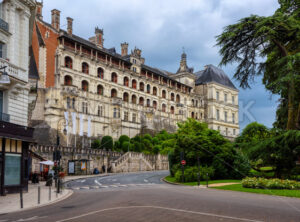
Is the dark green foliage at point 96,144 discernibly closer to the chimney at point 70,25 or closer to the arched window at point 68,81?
the arched window at point 68,81

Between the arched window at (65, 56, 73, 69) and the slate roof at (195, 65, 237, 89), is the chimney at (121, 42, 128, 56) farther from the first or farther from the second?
the slate roof at (195, 65, 237, 89)

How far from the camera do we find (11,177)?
20.0 metres

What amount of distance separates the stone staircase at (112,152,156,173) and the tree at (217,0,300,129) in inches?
1012

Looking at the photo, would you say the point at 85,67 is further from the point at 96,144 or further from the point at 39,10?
the point at 96,144

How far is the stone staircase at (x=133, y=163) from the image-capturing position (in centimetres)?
4642

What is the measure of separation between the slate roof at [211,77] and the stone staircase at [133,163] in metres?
46.3

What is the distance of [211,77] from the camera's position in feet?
307

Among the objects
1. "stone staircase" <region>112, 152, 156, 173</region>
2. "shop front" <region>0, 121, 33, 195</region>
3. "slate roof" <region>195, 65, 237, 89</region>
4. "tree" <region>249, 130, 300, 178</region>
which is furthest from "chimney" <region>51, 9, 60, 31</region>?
"slate roof" <region>195, 65, 237, 89</region>

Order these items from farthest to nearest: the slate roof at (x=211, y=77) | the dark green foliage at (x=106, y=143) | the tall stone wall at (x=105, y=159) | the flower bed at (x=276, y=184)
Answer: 1. the slate roof at (x=211, y=77)
2. the dark green foliage at (x=106, y=143)
3. the tall stone wall at (x=105, y=159)
4. the flower bed at (x=276, y=184)

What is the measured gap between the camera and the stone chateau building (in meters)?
52.6

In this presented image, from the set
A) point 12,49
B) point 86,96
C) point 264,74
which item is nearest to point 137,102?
point 86,96

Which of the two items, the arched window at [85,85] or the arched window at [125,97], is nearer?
the arched window at [85,85]

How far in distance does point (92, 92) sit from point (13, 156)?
39.3 m

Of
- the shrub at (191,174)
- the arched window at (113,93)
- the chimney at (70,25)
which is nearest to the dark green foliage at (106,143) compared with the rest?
the arched window at (113,93)
